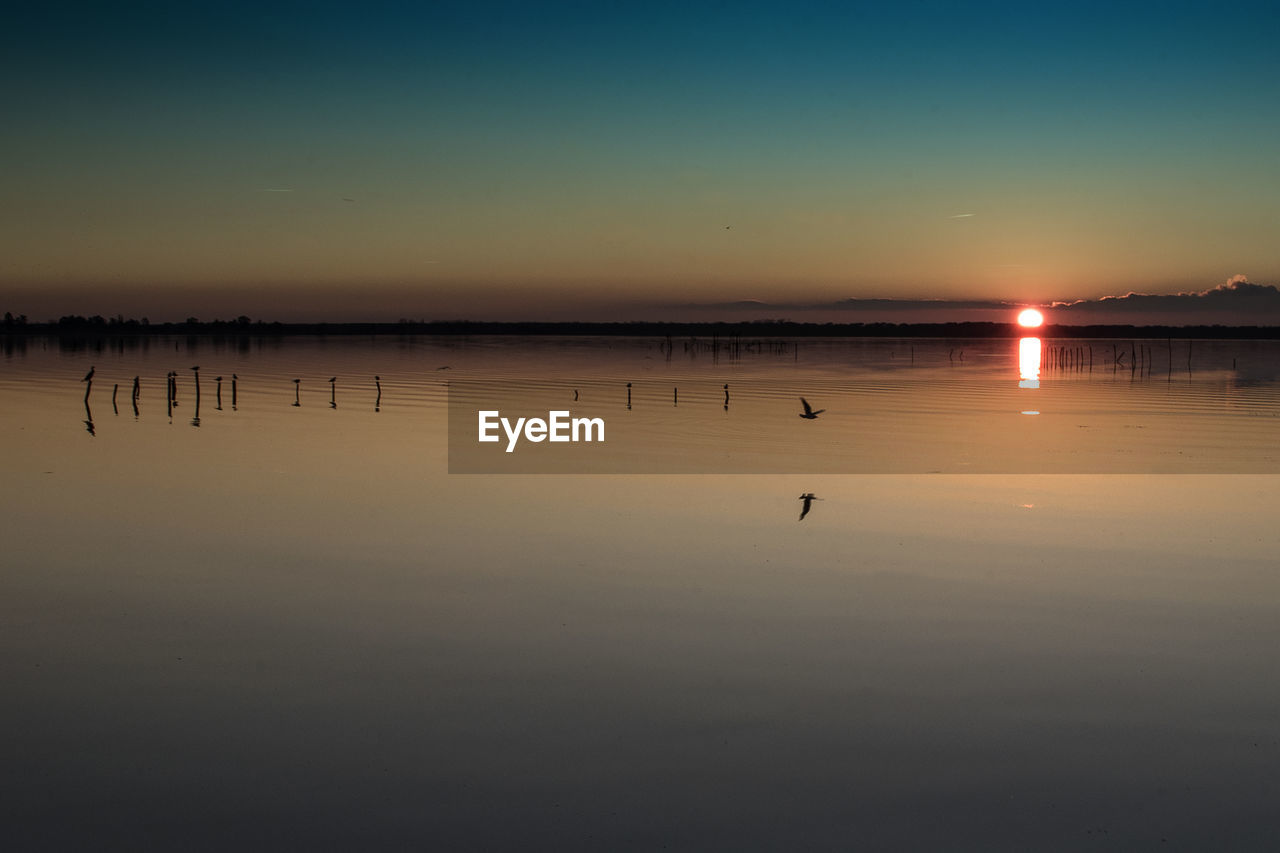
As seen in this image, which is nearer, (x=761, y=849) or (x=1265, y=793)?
(x=761, y=849)

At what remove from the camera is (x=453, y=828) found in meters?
7.52

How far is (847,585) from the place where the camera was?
585 inches

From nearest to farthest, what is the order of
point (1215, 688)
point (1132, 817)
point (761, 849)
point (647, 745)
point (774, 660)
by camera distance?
point (761, 849) → point (1132, 817) → point (647, 745) → point (1215, 688) → point (774, 660)

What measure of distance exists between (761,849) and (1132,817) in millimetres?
2860

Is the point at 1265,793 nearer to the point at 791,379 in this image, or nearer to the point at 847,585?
the point at 847,585

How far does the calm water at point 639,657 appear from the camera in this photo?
7.82 m

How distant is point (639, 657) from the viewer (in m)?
11.5

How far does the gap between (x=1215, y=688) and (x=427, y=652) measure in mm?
8230

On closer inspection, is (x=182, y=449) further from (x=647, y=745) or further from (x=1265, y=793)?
(x=1265, y=793)

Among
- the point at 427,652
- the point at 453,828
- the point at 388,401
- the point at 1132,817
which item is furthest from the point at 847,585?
the point at 388,401

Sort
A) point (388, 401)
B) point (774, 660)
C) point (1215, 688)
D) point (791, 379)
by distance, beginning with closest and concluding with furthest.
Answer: point (1215, 688) → point (774, 660) → point (388, 401) → point (791, 379)

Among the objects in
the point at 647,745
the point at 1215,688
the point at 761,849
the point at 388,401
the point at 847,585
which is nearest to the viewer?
the point at 761,849

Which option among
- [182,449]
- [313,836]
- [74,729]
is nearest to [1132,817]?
[313,836]

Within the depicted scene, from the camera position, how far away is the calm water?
782 cm
